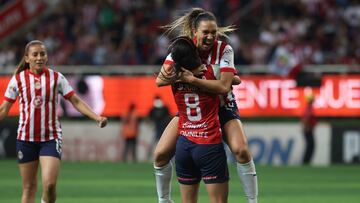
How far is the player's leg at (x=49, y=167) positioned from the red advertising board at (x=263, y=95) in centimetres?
1620

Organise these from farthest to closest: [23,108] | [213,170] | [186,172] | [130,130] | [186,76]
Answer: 1. [130,130]
2. [23,108]
3. [186,172]
4. [213,170]
5. [186,76]

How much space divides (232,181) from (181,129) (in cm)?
1105

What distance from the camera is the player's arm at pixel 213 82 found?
33.4ft

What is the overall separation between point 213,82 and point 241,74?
1841cm

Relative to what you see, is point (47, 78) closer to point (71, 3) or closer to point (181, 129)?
point (181, 129)

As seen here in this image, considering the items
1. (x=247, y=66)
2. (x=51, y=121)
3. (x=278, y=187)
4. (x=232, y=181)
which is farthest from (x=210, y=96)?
(x=247, y=66)

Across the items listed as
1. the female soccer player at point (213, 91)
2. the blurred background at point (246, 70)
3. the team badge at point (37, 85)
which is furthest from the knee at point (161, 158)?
the blurred background at point (246, 70)

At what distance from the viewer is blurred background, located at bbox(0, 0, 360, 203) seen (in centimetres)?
2852

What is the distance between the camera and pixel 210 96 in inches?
412

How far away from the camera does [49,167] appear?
12.0 meters

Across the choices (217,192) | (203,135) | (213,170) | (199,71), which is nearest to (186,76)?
(199,71)

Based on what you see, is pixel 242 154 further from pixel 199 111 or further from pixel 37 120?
pixel 37 120

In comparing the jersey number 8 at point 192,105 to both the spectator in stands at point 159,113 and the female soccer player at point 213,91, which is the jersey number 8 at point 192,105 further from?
the spectator in stands at point 159,113

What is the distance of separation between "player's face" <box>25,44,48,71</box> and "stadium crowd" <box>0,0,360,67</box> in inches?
656
